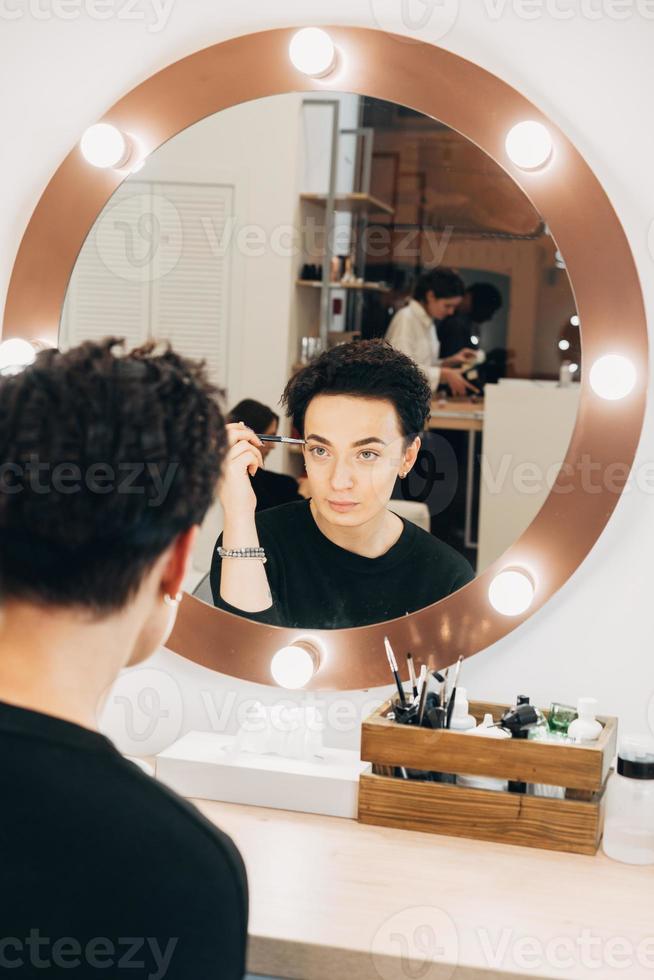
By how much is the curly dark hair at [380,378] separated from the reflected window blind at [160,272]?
16 cm

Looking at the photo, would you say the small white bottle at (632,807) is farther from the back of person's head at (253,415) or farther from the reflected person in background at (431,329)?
the back of person's head at (253,415)

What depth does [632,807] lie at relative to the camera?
118 cm

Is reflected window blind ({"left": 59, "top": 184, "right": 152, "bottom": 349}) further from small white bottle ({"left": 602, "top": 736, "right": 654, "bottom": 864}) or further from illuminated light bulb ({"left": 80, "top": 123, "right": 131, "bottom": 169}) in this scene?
small white bottle ({"left": 602, "top": 736, "right": 654, "bottom": 864})

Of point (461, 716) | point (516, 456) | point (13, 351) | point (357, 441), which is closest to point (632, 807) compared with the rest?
point (461, 716)

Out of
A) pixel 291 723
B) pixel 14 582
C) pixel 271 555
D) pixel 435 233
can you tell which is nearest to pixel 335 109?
pixel 435 233

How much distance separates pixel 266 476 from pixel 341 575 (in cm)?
16

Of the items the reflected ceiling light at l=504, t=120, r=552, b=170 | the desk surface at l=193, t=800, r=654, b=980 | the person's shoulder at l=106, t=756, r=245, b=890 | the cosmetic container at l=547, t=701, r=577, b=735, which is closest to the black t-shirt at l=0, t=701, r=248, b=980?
the person's shoulder at l=106, t=756, r=245, b=890

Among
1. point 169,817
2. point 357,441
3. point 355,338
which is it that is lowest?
point 169,817

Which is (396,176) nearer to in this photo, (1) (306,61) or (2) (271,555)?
(1) (306,61)

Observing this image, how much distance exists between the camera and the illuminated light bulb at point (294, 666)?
136 centimetres

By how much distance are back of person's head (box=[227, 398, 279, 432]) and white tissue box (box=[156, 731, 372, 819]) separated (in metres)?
0.42

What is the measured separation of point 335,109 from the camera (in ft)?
4.39

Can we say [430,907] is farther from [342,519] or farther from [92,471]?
[92,471]

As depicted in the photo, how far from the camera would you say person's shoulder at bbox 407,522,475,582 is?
133 cm
